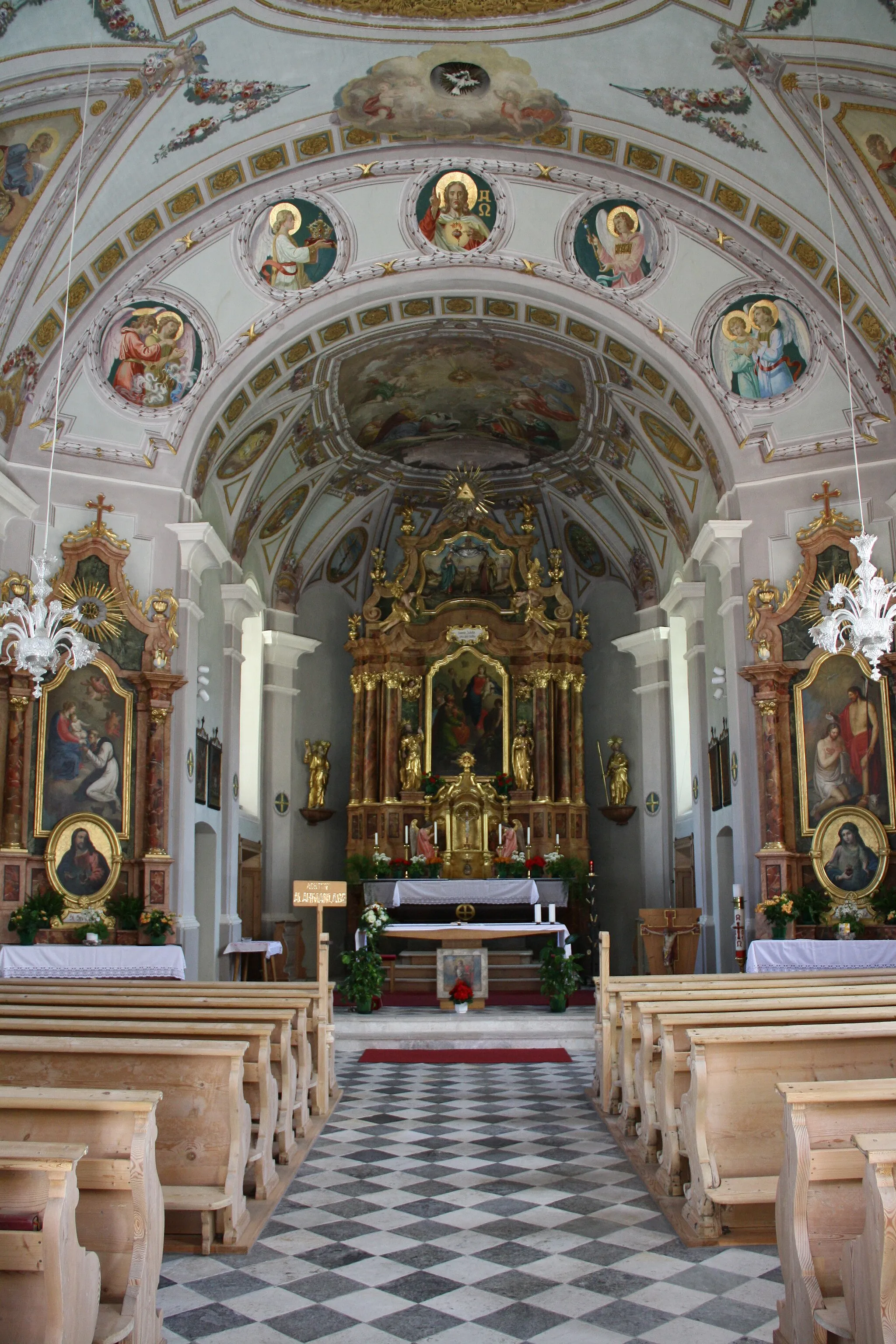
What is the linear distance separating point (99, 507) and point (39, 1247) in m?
12.7

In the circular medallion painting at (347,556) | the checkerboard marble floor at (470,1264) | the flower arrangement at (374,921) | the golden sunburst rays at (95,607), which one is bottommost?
the checkerboard marble floor at (470,1264)

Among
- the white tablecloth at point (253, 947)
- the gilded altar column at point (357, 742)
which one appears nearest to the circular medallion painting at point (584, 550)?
the gilded altar column at point (357, 742)

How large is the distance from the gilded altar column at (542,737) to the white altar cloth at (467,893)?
305cm

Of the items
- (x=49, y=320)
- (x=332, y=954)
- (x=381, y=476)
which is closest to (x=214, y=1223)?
(x=49, y=320)

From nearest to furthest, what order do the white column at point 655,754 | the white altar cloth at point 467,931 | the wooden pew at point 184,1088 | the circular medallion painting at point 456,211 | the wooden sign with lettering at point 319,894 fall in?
1. the wooden pew at point 184,1088
2. the wooden sign with lettering at point 319,894
3. the circular medallion painting at point 456,211
4. the white altar cloth at point 467,931
5. the white column at point 655,754

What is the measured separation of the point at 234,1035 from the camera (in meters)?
6.51

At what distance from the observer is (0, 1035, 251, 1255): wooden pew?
5637 mm

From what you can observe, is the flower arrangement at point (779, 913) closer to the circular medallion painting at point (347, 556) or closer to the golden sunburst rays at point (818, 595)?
the golden sunburst rays at point (818, 595)

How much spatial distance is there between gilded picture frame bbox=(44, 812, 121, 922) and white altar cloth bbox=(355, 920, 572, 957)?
3446 millimetres

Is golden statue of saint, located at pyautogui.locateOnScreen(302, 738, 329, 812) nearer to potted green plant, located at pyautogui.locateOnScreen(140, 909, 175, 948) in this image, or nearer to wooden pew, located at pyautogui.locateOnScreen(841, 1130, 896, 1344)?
potted green plant, located at pyautogui.locateOnScreen(140, 909, 175, 948)

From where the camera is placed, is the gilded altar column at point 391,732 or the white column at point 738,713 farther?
the gilded altar column at point 391,732

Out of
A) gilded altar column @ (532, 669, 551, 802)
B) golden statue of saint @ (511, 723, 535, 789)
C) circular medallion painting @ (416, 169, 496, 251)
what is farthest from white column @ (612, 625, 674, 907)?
circular medallion painting @ (416, 169, 496, 251)

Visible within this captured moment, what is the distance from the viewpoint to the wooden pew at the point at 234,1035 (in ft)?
20.6

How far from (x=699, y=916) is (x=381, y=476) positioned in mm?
10165
